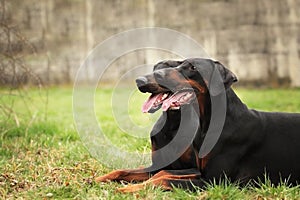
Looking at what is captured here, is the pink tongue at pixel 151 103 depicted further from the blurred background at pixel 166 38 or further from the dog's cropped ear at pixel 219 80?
the blurred background at pixel 166 38

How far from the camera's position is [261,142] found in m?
4.27

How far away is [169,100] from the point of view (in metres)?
4.20

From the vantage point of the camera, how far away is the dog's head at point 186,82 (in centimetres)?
412

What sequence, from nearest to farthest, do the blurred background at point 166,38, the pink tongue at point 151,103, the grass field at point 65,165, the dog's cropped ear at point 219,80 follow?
the grass field at point 65,165 → the dog's cropped ear at point 219,80 → the pink tongue at point 151,103 → the blurred background at point 166,38

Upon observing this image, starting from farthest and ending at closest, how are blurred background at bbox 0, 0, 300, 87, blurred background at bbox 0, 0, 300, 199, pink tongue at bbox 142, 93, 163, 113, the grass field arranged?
blurred background at bbox 0, 0, 300, 87, blurred background at bbox 0, 0, 300, 199, pink tongue at bbox 142, 93, 163, 113, the grass field

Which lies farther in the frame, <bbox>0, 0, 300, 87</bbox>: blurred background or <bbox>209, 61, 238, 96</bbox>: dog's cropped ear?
<bbox>0, 0, 300, 87</bbox>: blurred background

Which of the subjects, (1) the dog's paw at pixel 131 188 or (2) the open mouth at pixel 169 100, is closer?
(1) the dog's paw at pixel 131 188

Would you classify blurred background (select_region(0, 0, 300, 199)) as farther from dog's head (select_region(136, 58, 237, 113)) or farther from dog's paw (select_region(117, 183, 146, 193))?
dog's paw (select_region(117, 183, 146, 193))

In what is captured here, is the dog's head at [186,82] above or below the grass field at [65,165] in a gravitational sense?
above

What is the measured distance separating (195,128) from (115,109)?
431cm

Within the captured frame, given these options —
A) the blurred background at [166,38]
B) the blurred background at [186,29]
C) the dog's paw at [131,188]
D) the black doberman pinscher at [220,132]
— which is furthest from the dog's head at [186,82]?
the blurred background at [186,29]

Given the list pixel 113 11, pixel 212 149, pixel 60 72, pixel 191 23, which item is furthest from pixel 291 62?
pixel 212 149

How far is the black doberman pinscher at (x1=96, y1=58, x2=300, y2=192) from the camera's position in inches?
162

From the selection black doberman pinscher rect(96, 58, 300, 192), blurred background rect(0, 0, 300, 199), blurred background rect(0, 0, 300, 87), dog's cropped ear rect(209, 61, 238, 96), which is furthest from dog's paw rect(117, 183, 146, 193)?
blurred background rect(0, 0, 300, 87)
